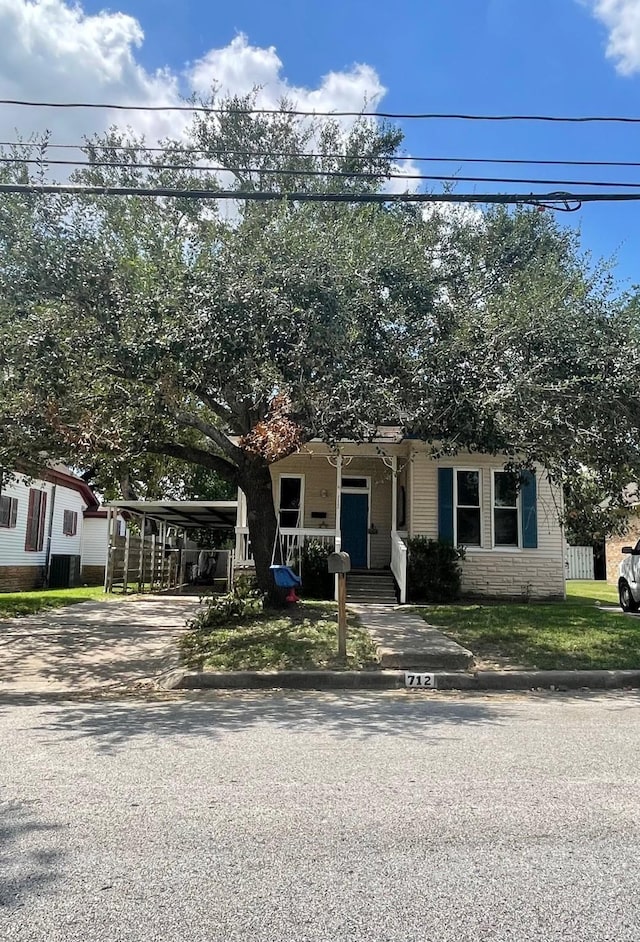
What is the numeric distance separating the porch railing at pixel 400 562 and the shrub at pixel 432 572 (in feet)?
1.00

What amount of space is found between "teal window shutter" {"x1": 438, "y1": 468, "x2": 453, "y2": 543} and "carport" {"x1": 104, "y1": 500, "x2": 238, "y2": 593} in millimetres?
5740

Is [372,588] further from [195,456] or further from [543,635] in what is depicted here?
[543,635]

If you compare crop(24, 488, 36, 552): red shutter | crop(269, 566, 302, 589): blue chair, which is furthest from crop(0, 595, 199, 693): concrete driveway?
crop(24, 488, 36, 552): red shutter

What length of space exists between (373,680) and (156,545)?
16.5 m

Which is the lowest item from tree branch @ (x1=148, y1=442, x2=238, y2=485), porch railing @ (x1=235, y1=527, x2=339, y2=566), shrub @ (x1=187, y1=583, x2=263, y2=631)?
shrub @ (x1=187, y1=583, x2=263, y2=631)

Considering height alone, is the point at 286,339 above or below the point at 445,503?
above

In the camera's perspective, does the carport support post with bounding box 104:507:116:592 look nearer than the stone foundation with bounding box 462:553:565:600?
No

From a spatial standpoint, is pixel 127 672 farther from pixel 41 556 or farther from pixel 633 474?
pixel 41 556

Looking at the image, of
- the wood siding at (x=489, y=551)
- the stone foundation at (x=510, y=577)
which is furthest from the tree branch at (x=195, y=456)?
the stone foundation at (x=510, y=577)

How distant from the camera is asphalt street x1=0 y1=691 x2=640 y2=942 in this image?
2961mm

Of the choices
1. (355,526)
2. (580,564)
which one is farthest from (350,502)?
(580,564)

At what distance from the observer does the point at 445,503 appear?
17672 millimetres

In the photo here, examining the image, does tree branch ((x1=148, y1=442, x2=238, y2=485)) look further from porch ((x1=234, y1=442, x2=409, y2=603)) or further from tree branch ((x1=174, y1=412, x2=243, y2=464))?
porch ((x1=234, y1=442, x2=409, y2=603))

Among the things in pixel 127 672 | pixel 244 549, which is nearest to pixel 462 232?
pixel 244 549
